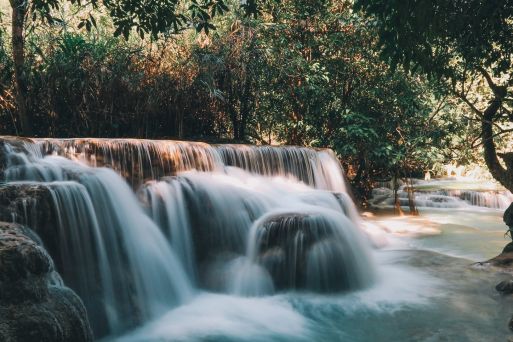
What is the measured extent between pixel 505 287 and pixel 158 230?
463 centimetres

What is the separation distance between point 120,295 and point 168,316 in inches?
24.6

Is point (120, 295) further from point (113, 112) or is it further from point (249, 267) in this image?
point (113, 112)

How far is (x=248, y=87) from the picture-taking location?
13.9 metres

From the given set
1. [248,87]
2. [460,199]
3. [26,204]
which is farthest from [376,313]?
[460,199]

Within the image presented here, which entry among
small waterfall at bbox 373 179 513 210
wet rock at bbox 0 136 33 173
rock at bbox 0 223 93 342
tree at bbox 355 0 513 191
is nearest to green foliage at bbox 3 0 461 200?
small waterfall at bbox 373 179 513 210

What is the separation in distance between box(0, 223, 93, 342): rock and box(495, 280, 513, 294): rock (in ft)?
16.2

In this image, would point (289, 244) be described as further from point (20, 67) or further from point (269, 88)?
point (269, 88)

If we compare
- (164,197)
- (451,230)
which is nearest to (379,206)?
(451,230)

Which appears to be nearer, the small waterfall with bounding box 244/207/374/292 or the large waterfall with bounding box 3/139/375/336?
the large waterfall with bounding box 3/139/375/336

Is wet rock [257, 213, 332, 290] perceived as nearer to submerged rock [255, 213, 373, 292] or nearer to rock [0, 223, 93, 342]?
submerged rock [255, 213, 373, 292]

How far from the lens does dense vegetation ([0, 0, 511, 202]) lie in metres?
9.49

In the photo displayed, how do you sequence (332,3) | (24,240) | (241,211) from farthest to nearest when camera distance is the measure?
(332,3) → (241,211) → (24,240)

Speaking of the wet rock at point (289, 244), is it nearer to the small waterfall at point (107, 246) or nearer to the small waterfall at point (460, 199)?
the small waterfall at point (107, 246)

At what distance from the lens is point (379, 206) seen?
16000 mm
